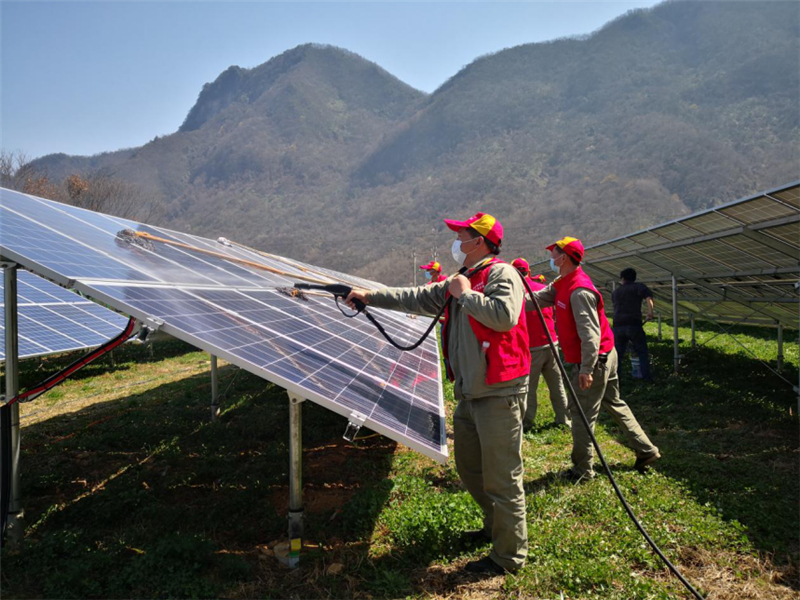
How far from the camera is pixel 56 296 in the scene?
12172 mm

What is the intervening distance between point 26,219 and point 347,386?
11.8 ft

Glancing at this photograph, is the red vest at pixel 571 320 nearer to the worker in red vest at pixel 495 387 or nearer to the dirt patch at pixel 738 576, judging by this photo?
the worker in red vest at pixel 495 387

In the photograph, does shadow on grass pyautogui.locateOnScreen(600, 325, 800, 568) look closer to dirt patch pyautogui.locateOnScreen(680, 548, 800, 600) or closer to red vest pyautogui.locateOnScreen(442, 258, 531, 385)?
dirt patch pyautogui.locateOnScreen(680, 548, 800, 600)

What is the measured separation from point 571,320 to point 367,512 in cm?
270

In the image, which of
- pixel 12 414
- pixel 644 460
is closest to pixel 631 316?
pixel 644 460

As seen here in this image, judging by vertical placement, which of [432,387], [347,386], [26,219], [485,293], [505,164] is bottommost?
[432,387]

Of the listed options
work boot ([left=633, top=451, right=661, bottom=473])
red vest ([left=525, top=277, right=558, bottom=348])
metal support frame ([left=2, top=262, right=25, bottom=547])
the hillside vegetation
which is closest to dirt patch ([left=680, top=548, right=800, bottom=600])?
work boot ([left=633, top=451, right=661, bottom=473])

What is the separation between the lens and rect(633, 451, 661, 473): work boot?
5516mm

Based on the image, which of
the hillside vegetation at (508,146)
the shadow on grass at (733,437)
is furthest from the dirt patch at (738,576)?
the hillside vegetation at (508,146)

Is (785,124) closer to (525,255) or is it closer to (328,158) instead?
(525,255)

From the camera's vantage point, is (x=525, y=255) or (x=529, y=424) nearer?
(x=529, y=424)

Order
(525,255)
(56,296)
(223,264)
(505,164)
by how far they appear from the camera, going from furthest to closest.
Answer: (505,164) → (525,255) → (56,296) → (223,264)

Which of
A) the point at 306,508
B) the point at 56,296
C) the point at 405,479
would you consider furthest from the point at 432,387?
the point at 56,296

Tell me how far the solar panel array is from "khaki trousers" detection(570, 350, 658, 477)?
3.32m
